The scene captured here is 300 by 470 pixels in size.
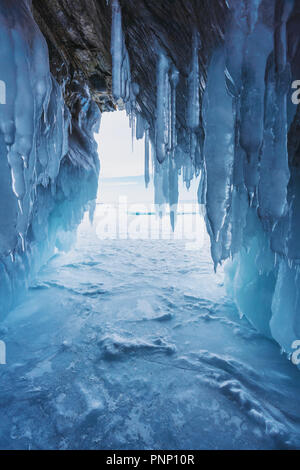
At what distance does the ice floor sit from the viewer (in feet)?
5.60

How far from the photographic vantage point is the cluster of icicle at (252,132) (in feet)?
5.41

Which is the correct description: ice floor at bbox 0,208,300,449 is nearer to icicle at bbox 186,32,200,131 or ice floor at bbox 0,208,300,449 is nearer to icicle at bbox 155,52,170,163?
icicle at bbox 155,52,170,163

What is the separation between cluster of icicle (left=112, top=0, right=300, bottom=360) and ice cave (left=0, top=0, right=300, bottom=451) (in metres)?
0.01

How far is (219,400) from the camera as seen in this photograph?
Answer: 2.02m

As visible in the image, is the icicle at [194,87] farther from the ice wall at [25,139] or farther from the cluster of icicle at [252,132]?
the ice wall at [25,139]

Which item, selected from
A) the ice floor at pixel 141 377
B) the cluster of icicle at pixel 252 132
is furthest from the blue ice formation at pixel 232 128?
the ice floor at pixel 141 377

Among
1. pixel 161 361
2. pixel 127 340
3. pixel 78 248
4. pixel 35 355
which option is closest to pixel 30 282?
pixel 35 355

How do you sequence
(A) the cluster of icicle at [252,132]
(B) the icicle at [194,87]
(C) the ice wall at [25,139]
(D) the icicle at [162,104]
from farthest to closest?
(D) the icicle at [162,104] → (B) the icicle at [194,87] → (C) the ice wall at [25,139] → (A) the cluster of icicle at [252,132]

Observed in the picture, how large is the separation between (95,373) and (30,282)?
127 inches

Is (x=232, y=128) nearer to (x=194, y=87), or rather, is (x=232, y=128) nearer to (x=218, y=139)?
(x=218, y=139)

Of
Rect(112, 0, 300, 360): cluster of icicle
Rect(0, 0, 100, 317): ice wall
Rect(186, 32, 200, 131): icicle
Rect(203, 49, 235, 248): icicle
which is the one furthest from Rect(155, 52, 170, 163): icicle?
Rect(0, 0, 100, 317): ice wall

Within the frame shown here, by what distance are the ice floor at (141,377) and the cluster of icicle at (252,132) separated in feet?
2.12

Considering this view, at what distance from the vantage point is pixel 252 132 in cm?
177
